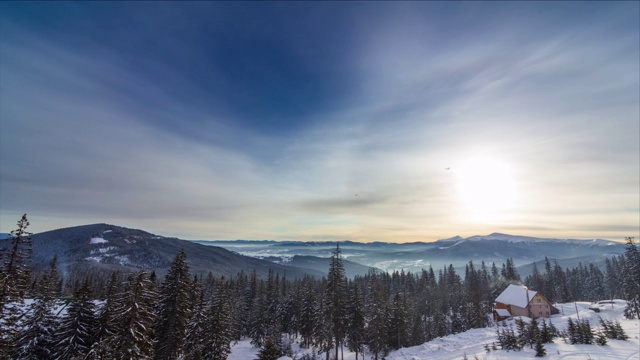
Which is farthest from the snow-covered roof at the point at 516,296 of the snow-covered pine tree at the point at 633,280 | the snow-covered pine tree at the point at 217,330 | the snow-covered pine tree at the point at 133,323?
the snow-covered pine tree at the point at 133,323

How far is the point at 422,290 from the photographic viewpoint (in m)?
116

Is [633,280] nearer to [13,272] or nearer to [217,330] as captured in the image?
[217,330]

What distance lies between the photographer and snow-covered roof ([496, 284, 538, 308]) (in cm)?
7919

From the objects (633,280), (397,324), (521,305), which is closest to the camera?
(633,280)

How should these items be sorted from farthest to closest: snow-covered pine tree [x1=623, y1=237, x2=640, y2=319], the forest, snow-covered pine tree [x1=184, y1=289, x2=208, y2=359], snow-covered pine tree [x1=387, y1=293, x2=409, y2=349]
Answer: snow-covered pine tree [x1=387, y1=293, x2=409, y2=349] < snow-covered pine tree [x1=623, y1=237, x2=640, y2=319] < snow-covered pine tree [x1=184, y1=289, x2=208, y2=359] < the forest

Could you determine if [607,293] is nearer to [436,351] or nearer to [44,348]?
[436,351]

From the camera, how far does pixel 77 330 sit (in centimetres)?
3275

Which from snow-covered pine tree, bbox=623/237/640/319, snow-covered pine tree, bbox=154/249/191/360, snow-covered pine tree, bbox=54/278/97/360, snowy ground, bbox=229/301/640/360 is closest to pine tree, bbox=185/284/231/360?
snow-covered pine tree, bbox=154/249/191/360

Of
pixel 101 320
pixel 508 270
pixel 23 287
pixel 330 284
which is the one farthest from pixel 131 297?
pixel 508 270

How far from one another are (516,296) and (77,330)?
319ft

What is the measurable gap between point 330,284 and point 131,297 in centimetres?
2668

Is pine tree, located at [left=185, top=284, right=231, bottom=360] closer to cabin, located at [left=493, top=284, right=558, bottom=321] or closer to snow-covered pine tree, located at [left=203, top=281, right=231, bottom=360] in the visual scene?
snow-covered pine tree, located at [left=203, top=281, right=231, bottom=360]

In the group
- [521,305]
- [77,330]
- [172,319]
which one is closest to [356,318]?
[172,319]

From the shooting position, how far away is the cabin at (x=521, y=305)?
7706 cm
